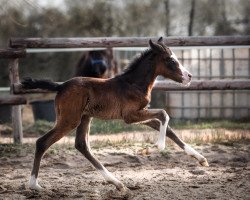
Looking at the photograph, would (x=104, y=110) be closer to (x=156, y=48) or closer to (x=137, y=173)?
(x=156, y=48)

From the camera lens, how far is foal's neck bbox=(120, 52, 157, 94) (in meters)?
5.81

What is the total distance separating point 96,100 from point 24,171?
5.39 feet

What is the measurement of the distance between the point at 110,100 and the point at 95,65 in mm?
6607

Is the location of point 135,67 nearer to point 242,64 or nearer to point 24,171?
point 24,171

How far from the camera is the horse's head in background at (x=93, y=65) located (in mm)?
12164

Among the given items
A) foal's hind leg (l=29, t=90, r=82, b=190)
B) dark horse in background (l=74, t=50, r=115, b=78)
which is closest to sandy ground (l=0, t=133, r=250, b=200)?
foal's hind leg (l=29, t=90, r=82, b=190)

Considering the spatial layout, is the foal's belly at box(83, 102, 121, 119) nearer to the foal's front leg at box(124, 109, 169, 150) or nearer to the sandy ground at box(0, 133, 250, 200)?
the foal's front leg at box(124, 109, 169, 150)

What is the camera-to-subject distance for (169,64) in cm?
584

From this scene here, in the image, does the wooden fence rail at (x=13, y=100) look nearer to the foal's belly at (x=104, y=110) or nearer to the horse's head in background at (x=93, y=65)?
the foal's belly at (x=104, y=110)

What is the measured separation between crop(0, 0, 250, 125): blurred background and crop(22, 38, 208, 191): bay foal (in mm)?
2796

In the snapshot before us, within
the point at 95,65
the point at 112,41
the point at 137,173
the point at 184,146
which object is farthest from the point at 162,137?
the point at 95,65

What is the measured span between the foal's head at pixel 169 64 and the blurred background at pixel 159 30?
2930 millimetres

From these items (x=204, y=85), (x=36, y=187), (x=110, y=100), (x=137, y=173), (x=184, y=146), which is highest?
(x=110, y=100)

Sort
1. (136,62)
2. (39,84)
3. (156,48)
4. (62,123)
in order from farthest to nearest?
(136,62) < (156,48) < (39,84) < (62,123)
